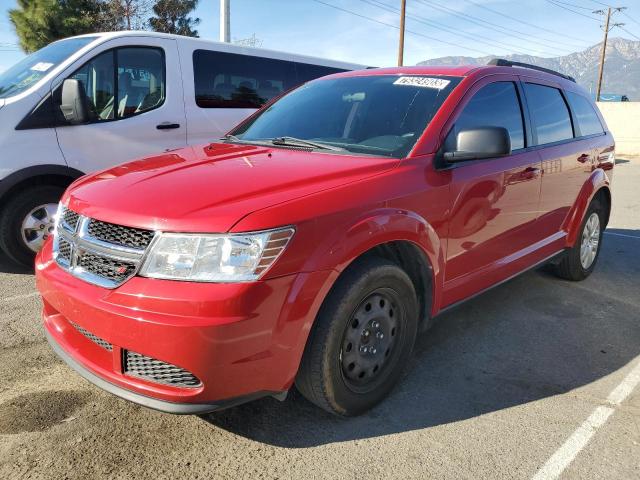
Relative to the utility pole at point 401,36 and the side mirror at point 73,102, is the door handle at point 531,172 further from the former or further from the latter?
the utility pole at point 401,36

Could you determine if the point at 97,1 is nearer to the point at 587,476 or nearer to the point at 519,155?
the point at 519,155

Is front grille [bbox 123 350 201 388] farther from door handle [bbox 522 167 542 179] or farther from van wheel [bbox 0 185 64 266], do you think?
van wheel [bbox 0 185 64 266]

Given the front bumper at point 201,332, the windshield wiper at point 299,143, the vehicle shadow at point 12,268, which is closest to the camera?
the front bumper at point 201,332

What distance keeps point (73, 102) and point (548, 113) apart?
397cm

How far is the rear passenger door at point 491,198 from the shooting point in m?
3.03

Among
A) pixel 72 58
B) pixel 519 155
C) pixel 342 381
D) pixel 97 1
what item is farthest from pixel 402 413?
pixel 97 1

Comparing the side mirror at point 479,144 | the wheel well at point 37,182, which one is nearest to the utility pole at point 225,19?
the wheel well at point 37,182

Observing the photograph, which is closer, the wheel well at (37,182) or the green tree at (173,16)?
the wheel well at (37,182)

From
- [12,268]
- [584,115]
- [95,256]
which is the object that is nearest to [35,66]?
[12,268]

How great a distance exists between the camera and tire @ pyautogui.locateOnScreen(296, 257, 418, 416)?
232cm

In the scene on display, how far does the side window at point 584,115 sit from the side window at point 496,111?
3.80ft

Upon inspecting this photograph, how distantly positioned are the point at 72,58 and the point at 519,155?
13.1 ft

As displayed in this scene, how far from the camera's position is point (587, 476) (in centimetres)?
227

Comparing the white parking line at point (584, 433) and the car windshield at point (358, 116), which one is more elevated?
the car windshield at point (358, 116)
